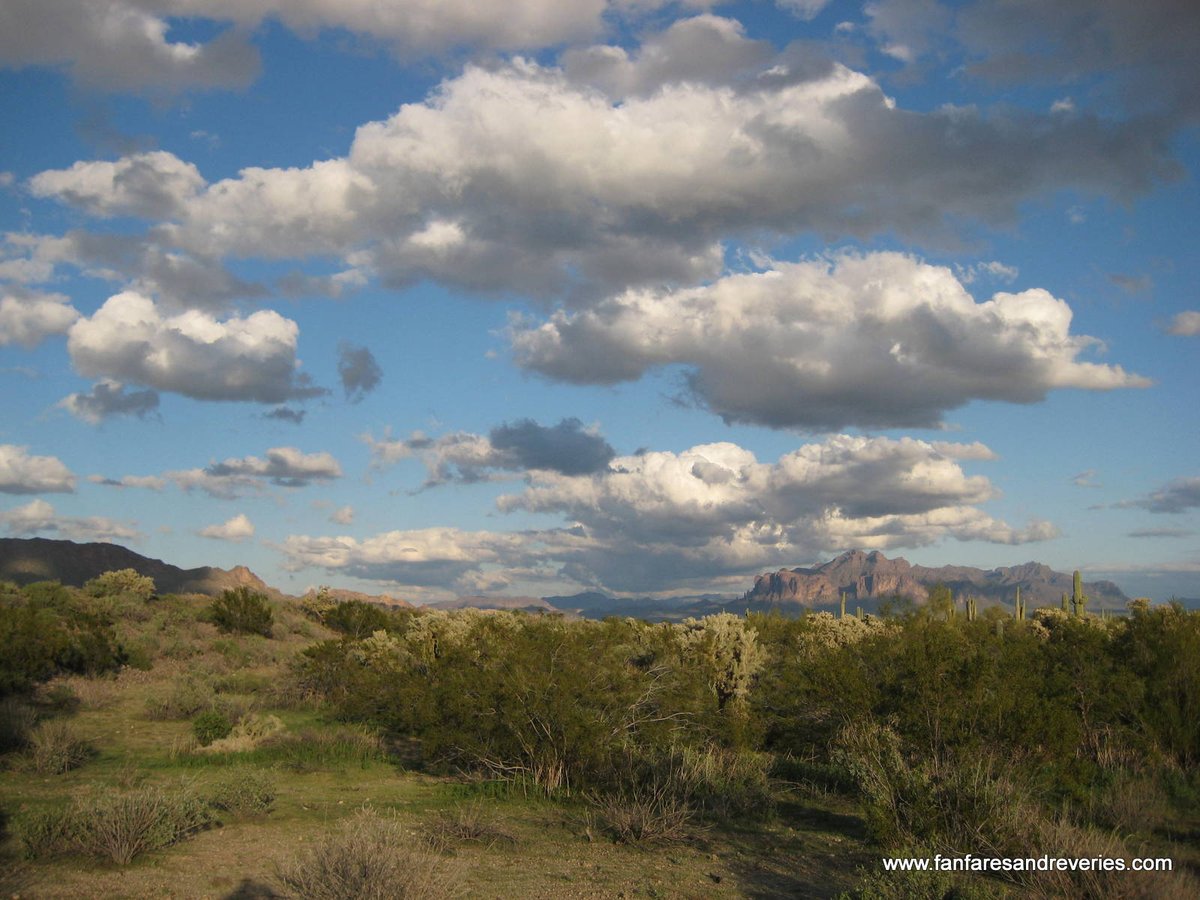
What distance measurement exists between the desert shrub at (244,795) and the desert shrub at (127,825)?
4.70 ft

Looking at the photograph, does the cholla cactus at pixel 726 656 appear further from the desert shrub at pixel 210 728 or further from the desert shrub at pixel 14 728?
the desert shrub at pixel 14 728

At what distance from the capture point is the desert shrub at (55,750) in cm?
1480

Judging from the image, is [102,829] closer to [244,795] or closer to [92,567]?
[244,795]

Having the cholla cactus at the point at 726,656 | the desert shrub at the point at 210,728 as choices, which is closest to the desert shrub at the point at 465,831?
the desert shrub at the point at 210,728

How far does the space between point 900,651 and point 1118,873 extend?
7.81 meters

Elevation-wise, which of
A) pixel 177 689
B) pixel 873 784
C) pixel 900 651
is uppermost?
pixel 900 651

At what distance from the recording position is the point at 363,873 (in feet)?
23.5

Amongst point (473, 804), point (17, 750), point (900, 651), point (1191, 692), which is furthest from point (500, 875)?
point (1191, 692)

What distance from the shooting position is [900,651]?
586 inches

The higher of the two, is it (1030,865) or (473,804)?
(1030,865)

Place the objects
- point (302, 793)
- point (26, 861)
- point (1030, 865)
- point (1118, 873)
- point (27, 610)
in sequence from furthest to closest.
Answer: point (27, 610)
point (302, 793)
point (26, 861)
point (1030, 865)
point (1118, 873)

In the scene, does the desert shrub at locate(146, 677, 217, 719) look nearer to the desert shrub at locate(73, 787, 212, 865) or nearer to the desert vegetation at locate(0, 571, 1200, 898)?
the desert vegetation at locate(0, 571, 1200, 898)

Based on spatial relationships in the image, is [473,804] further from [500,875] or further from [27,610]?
[27,610]

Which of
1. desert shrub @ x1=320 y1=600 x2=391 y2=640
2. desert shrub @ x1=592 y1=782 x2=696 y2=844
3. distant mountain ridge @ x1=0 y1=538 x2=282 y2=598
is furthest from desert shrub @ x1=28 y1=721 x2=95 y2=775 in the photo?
distant mountain ridge @ x1=0 y1=538 x2=282 y2=598
